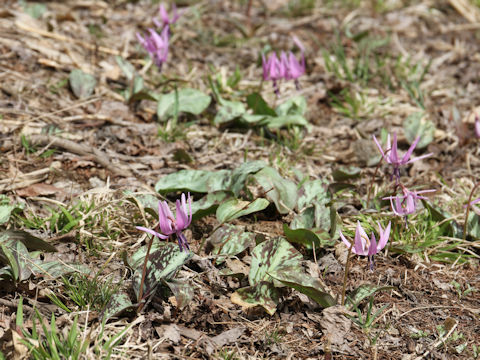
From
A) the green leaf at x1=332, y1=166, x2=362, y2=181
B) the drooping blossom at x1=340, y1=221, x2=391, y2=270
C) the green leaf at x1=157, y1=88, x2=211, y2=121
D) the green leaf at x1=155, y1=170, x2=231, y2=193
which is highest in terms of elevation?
the drooping blossom at x1=340, y1=221, x2=391, y2=270

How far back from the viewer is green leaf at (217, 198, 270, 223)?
236cm

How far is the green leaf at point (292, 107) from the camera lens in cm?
338

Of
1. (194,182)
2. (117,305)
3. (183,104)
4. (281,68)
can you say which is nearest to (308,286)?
(117,305)

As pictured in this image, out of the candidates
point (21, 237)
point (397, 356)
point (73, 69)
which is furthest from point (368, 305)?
point (73, 69)

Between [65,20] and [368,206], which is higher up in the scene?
[65,20]

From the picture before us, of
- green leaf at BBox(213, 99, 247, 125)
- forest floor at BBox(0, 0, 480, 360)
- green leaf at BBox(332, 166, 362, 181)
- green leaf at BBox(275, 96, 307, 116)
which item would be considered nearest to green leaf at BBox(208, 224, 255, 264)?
forest floor at BBox(0, 0, 480, 360)

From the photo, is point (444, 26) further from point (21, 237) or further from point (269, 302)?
point (21, 237)

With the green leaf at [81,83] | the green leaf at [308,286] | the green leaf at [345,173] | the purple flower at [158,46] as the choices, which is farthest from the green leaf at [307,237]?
the green leaf at [81,83]

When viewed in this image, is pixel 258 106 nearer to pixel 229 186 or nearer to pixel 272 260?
pixel 229 186

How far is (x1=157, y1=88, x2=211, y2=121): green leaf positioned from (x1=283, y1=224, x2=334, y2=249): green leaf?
120 centimetres

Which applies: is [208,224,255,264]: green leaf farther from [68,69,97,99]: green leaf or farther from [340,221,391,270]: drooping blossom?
[68,69,97,99]: green leaf

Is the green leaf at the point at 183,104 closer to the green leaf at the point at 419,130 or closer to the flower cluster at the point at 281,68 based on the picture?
the flower cluster at the point at 281,68

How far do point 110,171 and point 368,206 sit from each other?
1293 millimetres

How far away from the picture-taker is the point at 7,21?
382 cm
